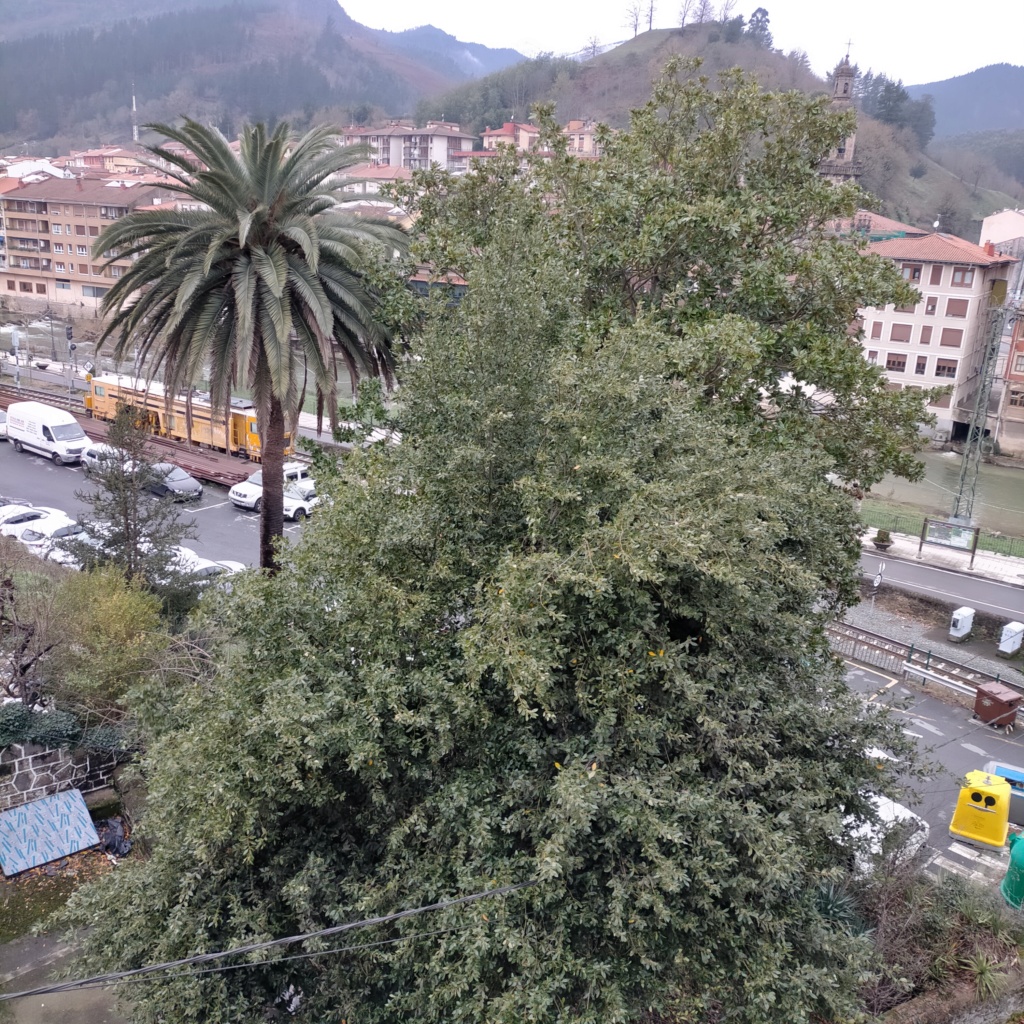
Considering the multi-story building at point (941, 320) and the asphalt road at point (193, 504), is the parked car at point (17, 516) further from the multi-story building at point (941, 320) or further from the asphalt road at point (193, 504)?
the multi-story building at point (941, 320)

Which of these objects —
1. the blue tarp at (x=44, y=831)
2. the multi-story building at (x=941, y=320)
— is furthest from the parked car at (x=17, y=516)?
the multi-story building at (x=941, y=320)

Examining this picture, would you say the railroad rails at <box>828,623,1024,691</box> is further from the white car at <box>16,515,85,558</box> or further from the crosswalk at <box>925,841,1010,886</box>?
the white car at <box>16,515,85,558</box>

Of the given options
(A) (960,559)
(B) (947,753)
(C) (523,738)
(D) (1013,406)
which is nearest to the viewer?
(C) (523,738)

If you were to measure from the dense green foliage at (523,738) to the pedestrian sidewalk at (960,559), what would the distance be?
23.0 meters

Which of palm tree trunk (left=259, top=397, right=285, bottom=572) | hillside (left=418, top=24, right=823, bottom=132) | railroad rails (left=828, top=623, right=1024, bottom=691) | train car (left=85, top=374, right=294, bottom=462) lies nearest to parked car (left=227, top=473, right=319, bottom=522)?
train car (left=85, top=374, right=294, bottom=462)

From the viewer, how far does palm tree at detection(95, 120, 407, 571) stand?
14.6m

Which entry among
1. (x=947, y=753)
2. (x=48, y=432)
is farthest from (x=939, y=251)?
(x=48, y=432)

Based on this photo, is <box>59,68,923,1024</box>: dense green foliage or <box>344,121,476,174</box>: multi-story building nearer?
<box>59,68,923,1024</box>: dense green foliage

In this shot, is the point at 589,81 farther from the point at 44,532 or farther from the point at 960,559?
the point at 44,532

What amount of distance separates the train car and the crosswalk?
2455 centimetres

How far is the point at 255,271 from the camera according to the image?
14.7m

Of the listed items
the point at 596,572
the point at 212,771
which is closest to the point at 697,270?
the point at 596,572

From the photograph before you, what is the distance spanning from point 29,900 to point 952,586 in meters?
27.1

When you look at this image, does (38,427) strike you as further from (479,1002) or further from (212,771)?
(479,1002)
